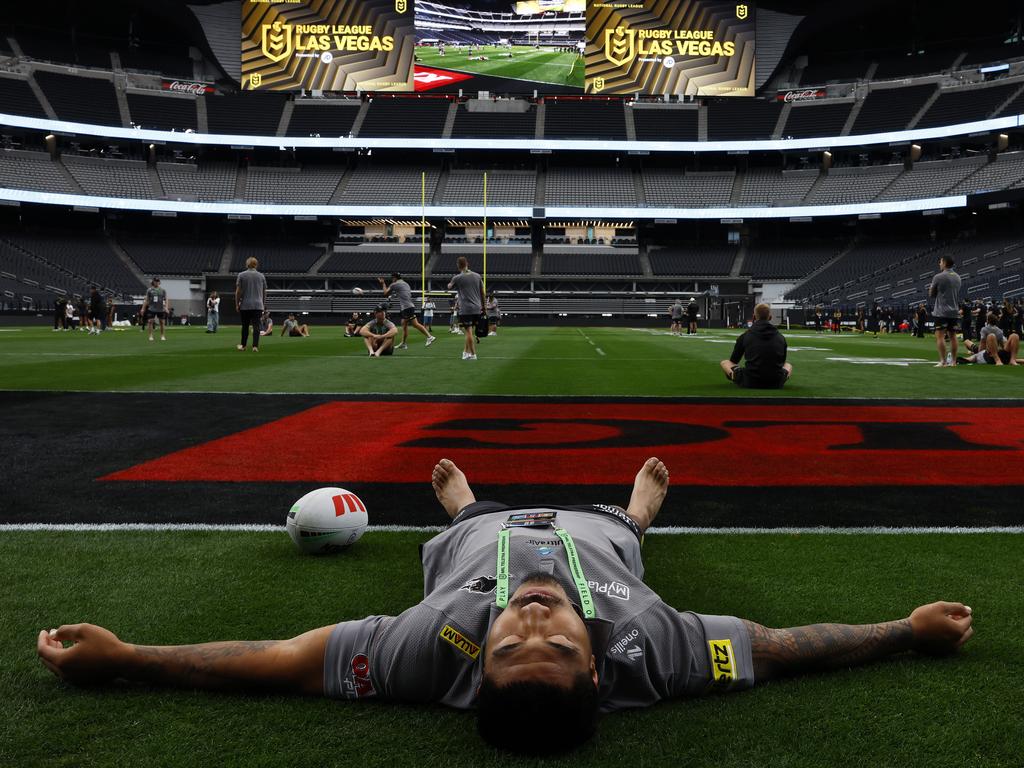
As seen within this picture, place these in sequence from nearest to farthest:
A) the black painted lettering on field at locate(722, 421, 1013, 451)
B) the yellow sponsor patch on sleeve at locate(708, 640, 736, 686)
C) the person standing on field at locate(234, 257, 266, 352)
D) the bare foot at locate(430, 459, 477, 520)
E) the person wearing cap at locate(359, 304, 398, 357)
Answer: the yellow sponsor patch on sleeve at locate(708, 640, 736, 686), the bare foot at locate(430, 459, 477, 520), the black painted lettering on field at locate(722, 421, 1013, 451), the person standing on field at locate(234, 257, 266, 352), the person wearing cap at locate(359, 304, 398, 357)

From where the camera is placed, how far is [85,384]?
10914 mm

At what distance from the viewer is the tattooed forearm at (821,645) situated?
2324mm

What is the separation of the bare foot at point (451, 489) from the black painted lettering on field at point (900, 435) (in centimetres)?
382

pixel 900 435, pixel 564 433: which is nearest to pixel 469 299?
pixel 564 433

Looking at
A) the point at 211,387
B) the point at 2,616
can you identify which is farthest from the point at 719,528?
the point at 211,387

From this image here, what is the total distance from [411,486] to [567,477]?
105cm

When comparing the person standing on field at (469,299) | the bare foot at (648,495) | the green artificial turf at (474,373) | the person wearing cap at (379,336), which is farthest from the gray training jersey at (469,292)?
the bare foot at (648,495)

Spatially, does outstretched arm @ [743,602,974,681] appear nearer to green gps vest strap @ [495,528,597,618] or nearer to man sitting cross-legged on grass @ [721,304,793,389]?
green gps vest strap @ [495,528,597,618]

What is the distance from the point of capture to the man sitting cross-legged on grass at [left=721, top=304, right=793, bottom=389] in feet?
34.8

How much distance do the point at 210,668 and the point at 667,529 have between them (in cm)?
244

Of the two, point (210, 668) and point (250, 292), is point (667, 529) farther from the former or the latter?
point (250, 292)

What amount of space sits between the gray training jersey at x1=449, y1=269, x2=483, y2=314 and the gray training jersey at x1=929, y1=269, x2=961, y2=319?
8.78 meters

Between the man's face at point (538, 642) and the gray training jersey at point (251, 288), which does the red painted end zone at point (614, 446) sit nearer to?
the man's face at point (538, 642)

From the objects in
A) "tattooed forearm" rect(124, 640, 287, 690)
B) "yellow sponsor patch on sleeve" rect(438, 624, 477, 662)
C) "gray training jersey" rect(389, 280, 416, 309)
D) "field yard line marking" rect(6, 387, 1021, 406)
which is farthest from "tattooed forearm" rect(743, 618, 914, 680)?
"gray training jersey" rect(389, 280, 416, 309)
